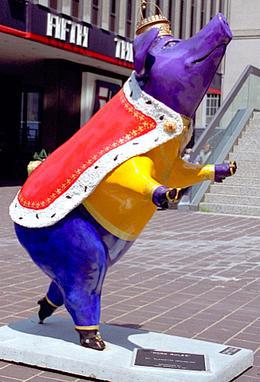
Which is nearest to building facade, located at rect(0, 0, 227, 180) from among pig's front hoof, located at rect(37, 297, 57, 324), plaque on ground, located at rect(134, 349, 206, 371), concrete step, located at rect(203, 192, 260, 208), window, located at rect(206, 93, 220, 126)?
window, located at rect(206, 93, 220, 126)

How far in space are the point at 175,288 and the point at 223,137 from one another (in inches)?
397

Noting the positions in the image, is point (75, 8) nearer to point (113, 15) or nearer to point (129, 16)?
point (113, 15)

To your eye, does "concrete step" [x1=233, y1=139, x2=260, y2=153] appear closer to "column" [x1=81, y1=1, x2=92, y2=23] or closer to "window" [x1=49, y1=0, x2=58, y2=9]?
"window" [x1=49, y1=0, x2=58, y2=9]

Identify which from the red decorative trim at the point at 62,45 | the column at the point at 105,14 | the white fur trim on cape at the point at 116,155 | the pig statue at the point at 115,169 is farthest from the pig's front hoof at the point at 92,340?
the column at the point at 105,14

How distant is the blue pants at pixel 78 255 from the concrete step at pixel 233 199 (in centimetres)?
1047

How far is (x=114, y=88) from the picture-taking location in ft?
85.0

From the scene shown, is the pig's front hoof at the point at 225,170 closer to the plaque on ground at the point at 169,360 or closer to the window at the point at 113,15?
the plaque on ground at the point at 169,360

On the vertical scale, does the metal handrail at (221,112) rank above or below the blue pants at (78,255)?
above

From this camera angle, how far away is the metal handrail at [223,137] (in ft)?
47.2

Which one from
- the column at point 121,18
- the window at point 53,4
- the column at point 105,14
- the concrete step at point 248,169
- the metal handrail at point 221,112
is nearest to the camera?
the metal handrail at point 221,112

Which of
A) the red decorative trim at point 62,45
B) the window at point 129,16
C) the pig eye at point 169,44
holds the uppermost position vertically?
the window at point 129,16

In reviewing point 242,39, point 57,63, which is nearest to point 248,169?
point 57,63

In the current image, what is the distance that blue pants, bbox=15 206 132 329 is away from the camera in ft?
13.1

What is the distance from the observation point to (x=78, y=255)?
13.1 ft
